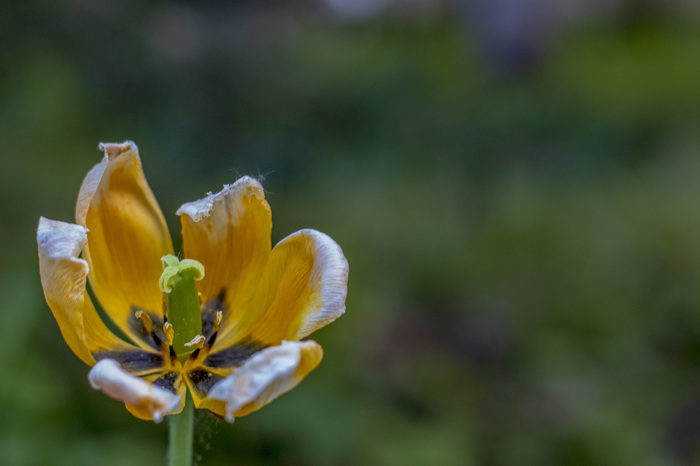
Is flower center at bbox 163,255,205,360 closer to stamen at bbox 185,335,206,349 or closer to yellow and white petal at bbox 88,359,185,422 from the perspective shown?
stamen at bbox 185,335,206,349

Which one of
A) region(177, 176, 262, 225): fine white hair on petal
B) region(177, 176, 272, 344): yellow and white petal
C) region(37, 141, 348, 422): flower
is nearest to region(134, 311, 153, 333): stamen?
region(37, 141, 348, 422): flower

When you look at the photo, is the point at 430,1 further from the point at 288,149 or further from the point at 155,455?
the point at 155,455

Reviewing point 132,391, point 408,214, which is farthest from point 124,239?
point 408,214

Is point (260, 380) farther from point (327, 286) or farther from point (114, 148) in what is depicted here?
point (114, 148)

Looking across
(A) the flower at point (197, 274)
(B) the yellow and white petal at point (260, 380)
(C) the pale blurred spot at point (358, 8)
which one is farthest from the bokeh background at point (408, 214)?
(C) the pale blurred spot at point (358, 8)

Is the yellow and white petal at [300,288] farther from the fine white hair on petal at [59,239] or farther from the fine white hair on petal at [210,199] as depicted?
the fine white hair on petal at [59,239]
